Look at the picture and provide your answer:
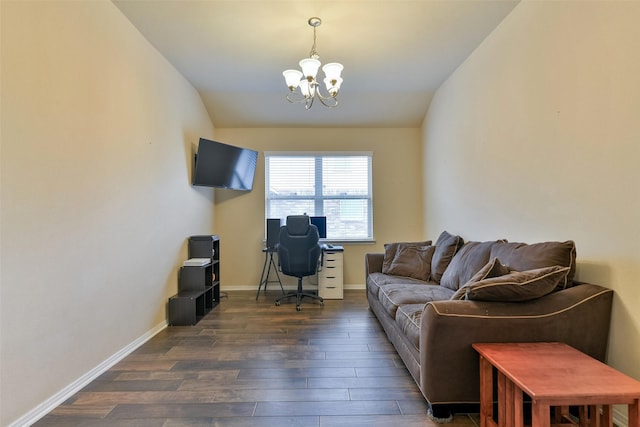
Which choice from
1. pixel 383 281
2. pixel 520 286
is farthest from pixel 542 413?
pixel 383 281

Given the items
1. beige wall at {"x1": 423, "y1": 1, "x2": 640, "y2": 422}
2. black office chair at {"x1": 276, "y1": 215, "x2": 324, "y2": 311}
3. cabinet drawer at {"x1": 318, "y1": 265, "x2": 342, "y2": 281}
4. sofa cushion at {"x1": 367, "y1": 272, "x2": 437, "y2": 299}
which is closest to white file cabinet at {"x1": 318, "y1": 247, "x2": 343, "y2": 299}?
cabinet drawer at {"x1": 318, "y1": 265, "x2": 342, "y2": 281}

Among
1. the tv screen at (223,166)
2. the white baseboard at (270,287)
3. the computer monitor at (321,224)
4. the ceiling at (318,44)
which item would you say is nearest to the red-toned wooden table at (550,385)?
the ceiling at (318,44)

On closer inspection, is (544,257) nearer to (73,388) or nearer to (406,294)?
(406,294)

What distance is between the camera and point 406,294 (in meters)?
2.62

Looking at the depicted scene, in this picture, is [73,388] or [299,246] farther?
[299,246]

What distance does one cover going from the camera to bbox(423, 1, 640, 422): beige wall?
162 centimetres

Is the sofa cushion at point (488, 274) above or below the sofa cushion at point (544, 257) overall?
below

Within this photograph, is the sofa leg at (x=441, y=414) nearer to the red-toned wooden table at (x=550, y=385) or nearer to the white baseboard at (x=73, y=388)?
the red-toned wooden table at (x=550, y=385)

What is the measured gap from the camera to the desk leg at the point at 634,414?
117 cm

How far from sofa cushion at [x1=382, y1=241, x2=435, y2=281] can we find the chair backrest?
90cm

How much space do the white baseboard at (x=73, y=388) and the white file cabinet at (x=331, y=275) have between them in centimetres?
221

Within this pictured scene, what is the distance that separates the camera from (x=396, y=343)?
7.91ft

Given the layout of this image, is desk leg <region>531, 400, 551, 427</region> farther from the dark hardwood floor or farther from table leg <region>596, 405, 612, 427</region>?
the dark hardwood floor

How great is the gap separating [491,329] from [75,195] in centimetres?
271
